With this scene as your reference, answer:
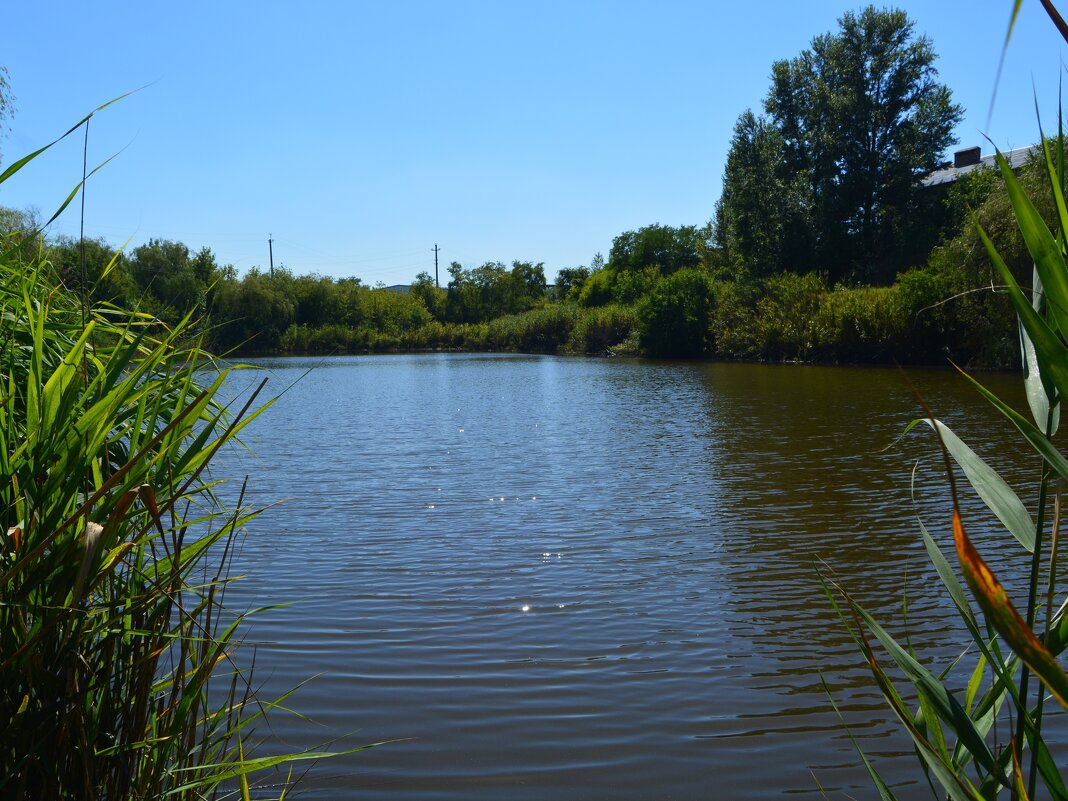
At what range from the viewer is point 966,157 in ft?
165

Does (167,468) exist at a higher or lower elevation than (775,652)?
higher

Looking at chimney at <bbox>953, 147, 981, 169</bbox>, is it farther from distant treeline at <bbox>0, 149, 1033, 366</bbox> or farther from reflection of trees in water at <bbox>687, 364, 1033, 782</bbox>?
reflection of trees in water at <bbox>687, 364, 1033, 782</bbox>

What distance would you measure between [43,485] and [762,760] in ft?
10.6

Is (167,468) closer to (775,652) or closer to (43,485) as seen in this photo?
(43,485)

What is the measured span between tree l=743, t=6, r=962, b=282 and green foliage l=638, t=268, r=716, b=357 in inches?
222

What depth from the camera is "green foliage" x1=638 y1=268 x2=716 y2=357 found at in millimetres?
42969

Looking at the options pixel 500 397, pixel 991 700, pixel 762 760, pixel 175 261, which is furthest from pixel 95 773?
pixel 175 261

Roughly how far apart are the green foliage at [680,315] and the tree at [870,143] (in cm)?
563

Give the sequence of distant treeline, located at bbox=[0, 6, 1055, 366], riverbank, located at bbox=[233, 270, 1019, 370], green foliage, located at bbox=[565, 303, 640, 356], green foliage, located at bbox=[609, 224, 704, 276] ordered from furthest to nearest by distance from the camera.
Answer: green foliage, located at bbox=[609, 224, 704, 276] → green foliage, located at bbox=[565, 303, 640, 356] → distant treeline, located at bbox=[0, 6, 1055, 366] → riverbank, located at bbox=[233, 270, 1019, 370]

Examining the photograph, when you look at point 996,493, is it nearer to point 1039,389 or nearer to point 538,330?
point 1039,389

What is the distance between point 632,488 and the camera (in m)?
10.5

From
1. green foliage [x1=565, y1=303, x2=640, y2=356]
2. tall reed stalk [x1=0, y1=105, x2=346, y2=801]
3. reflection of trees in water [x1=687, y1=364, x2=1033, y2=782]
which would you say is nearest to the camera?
tall reed stalk [x1=0, y1=105, x2=346, y2=801]

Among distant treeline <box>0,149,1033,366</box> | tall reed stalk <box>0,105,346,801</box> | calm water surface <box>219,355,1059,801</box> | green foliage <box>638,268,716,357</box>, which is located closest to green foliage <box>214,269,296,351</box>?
distant treeline <box>0,149,1033,366</box>

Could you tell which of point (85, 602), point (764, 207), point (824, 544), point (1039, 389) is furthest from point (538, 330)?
point (1039, 389)
